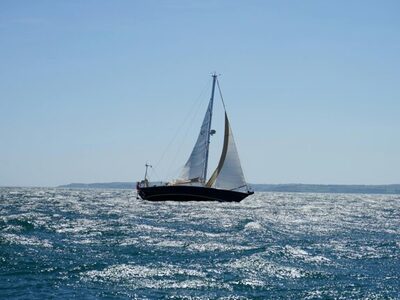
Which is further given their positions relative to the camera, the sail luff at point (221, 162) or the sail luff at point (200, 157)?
the sail luff at point (200, 157)

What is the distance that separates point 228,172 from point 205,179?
12.4 feet

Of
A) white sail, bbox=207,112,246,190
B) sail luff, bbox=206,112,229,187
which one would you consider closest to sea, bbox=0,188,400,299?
white sail, bbox=207,112,246,190

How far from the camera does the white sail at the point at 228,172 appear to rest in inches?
3095

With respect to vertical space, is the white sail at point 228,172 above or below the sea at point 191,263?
above

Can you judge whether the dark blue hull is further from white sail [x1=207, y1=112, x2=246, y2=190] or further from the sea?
the sea

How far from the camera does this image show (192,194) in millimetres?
76938

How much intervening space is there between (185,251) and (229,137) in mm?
52208

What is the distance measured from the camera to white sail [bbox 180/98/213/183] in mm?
81375

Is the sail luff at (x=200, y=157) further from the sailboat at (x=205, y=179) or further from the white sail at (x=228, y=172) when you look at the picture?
the white sail at (x=228, y=172)

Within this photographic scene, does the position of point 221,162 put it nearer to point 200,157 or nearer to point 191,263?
point 200,157

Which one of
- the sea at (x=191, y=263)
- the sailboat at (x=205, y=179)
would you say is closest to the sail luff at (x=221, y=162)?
the sailboat at (x=205, y=179)

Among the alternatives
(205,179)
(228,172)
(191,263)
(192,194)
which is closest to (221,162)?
(228,172)

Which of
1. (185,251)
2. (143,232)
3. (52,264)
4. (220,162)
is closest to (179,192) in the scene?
(220,162)

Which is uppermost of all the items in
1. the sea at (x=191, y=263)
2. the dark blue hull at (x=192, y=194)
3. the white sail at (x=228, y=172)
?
the white sail at (x=228, y=172)
